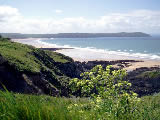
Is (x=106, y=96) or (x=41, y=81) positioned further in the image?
(x=41, y=81)

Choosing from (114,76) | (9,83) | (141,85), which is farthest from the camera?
(141,85)

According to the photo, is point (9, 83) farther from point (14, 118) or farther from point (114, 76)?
point (14, 118)

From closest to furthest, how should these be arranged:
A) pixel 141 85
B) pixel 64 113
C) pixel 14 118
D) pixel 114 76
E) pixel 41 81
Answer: pixel 14 118 → pixel 64 113 → pixel 114 76 → pixel 41 81 → pixel 141 85

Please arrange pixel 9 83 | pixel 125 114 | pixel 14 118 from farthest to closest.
A: 1. pixel 9 83
2. pixel 125 114
3. pixel 14 118

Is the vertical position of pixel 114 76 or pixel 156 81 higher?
pixel 114 76

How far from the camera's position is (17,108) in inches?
153

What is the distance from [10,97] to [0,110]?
314 millimetres

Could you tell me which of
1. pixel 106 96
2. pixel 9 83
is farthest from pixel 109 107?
pixel 9 83

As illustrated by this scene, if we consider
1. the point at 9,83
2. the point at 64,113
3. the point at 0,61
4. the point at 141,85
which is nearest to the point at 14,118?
the point at 64,113

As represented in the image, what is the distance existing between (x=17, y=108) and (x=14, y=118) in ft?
0.74

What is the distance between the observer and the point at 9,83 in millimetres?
20141

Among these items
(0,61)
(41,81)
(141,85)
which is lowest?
(141,85)

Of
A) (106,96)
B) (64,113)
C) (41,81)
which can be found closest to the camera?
(64,113)

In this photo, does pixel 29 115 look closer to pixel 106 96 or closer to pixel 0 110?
pixel 0 110
